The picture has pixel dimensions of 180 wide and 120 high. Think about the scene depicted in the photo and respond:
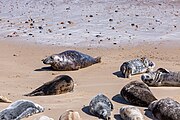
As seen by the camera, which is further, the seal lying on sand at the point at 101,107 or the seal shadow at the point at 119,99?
the seal shadow at the point at 119,99

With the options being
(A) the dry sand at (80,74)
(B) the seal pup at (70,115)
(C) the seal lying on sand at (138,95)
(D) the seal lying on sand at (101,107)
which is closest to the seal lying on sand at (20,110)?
(A) the dry sand at (80,74)

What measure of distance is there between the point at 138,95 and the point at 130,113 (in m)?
0.57

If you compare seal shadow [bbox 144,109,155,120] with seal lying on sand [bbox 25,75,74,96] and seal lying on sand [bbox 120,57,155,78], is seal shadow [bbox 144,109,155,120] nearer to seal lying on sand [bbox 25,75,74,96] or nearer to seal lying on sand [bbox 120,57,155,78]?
seal lying on sand [bbox 25,75,74,96]

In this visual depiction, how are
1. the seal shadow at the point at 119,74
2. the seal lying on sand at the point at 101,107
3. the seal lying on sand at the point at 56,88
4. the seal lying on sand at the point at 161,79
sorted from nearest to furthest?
the seal lying on sand at the point at 101,107 < the seal lying on sand at the point at 56,88 < the seal lying on sand at the point at 161,79 < the seal shadow at the point at 119,74

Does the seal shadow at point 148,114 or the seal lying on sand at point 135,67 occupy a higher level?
the seal lying on sand at point 135,67

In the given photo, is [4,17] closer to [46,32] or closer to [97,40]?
[46,32]

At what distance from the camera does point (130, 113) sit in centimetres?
506

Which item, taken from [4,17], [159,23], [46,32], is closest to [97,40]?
[46,32]

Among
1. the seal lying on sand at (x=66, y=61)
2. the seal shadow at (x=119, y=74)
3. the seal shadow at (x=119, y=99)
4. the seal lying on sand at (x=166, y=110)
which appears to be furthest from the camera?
the seal lying on sand at (x=66, y=61)

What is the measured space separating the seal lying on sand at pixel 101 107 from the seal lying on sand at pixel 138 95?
32 centimetres

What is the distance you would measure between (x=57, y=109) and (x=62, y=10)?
942 cm

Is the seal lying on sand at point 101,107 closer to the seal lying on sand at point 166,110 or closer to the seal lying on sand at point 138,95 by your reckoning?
the seal lying on sand at point 138,95

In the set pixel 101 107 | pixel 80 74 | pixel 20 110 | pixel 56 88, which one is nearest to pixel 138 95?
pixel 101 107

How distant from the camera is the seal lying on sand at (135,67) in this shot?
7.20m
